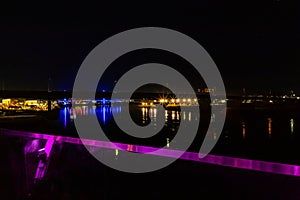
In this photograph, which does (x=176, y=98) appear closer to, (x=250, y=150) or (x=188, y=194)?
(x=250, y=150)

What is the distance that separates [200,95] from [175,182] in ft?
325

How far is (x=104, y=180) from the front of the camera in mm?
4395

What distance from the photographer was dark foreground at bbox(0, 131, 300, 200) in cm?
336

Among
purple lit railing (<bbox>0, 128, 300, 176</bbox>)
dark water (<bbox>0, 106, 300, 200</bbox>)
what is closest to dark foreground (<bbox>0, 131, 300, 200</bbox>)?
dark water (<bbox>0, 106, 300, 200</bbox>)

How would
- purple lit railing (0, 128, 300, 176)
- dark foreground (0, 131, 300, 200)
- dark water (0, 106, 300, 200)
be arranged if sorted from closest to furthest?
purple lit railing (0, 128, 300, 176)
dark foreground (0, 131, 300, 200)
dark water (0, 106, 300, 200)

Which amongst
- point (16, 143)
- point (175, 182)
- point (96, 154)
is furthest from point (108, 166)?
point (16, 143)

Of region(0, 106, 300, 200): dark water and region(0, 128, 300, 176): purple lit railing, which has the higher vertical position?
region(0, 128, 300, 176): purple lit railing

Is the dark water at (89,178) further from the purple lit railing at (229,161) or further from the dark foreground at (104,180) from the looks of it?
the purple lit railing at (229,161)

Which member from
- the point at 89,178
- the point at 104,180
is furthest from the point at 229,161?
the point at 89,178

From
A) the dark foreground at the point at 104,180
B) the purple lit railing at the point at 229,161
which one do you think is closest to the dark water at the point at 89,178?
the dark foreground at the point at 104,180

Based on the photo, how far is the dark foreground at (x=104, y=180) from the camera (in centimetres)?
336

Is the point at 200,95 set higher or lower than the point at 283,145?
higher

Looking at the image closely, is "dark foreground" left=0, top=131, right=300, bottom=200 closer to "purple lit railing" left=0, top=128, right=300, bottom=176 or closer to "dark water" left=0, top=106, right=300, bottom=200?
"dark water" left=0, top=106, right=300, bottom=200

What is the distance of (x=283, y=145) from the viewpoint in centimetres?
3005
